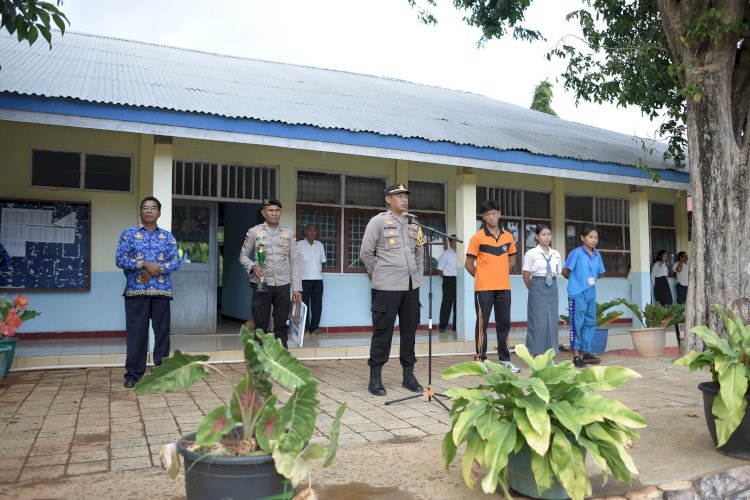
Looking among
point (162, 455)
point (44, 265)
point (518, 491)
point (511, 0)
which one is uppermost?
point (511, 0)

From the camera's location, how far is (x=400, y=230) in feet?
17.1

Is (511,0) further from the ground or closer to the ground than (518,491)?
further from the ground

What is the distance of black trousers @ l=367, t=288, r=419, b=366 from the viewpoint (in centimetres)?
509

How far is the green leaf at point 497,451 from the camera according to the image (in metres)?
2.59

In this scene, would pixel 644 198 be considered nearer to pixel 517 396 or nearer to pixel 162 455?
pixel 517 396

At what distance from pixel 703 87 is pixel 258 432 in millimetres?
6869

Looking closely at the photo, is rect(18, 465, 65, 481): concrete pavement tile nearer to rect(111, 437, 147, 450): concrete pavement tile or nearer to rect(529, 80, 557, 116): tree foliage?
rect(111, 437, 147, 450): concrete pavement tile

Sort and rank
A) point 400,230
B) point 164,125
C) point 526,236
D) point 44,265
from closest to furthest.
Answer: point 400,230 → point 164,125 → point 44,265 → point 526,236

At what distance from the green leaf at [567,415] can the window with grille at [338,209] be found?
6719mm

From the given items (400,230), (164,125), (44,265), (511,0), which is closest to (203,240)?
(44,265)

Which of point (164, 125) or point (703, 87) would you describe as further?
point (703, 87)

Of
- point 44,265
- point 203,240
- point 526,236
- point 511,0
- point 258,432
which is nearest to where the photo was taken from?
point 258,432

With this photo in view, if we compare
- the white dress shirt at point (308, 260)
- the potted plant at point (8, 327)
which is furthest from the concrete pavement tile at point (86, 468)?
the white dress shirt at point (308, 260)

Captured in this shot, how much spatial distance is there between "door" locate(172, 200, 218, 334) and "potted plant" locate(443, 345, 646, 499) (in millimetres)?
6859
